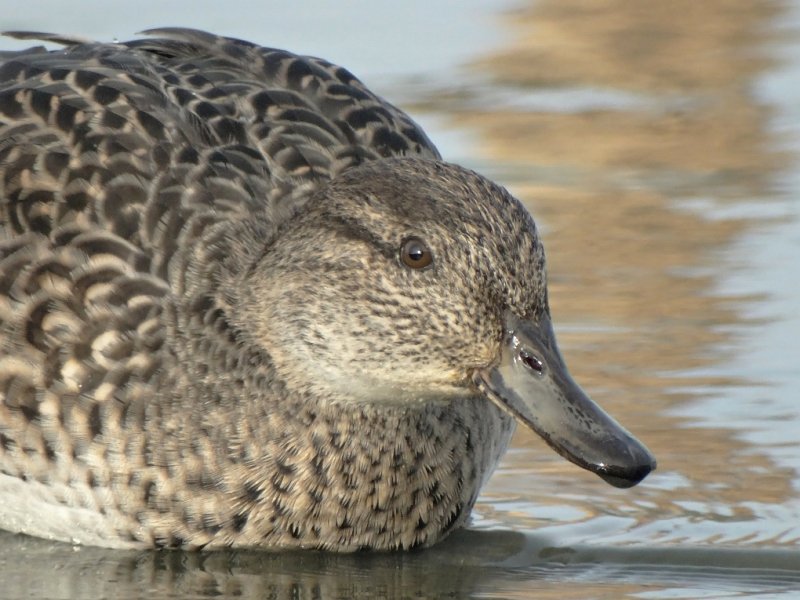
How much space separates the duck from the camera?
611cm

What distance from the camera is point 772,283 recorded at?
821cm

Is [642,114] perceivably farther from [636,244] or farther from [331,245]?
[331,245]

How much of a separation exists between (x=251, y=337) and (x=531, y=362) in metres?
0.97

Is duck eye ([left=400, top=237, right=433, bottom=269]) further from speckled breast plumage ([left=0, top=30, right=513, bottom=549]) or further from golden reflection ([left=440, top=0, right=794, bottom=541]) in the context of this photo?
golden reflection ([left=440, top=0, right=794, bottom=541])

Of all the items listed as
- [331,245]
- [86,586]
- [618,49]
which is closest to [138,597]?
[86,586]

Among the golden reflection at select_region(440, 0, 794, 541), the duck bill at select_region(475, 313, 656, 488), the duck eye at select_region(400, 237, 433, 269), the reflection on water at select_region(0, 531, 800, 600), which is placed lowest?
the reflection on water at select_region(0, 531, 800, 600)

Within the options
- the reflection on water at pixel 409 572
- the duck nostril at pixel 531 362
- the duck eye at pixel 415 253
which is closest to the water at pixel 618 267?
the reflection on water at pixel 409 572

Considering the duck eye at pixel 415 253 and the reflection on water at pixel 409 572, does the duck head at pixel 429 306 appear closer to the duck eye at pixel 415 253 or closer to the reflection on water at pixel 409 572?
the duck eye at pixel 415 253

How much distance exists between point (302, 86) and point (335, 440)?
4.67 feet

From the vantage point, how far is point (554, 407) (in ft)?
19.7

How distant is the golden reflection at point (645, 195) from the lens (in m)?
6.98

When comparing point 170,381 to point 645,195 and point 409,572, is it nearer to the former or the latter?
point 409,572

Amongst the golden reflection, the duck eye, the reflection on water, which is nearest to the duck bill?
the duck eye

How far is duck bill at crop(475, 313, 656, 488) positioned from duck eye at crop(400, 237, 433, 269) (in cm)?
29
